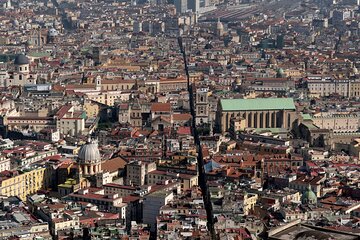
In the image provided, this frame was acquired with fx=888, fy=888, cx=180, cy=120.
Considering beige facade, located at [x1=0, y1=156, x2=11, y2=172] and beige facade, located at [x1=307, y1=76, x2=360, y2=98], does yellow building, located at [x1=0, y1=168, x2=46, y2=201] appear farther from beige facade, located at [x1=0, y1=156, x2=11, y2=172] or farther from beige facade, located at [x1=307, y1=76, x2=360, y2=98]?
beige facade, located at [x1=307, y1=76, x2=360, y2=98]

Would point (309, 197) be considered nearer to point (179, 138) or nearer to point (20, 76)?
point (179, 138)

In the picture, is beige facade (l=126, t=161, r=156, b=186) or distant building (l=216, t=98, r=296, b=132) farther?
distant building (l=216, t=98, r=296, b=132)

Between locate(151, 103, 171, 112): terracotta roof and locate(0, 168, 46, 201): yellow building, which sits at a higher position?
locate(151, 103, 171, 112): terracotta roof

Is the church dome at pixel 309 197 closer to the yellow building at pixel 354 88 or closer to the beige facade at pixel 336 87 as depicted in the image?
the beige facade at pixel 336 87

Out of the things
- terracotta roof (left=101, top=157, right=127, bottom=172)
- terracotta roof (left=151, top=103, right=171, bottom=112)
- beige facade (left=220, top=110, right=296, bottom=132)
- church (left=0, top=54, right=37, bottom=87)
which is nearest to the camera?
terracotta roof (left=101, top=157, right=127, bottom=172)

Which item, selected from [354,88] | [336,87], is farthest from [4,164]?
[354,88]

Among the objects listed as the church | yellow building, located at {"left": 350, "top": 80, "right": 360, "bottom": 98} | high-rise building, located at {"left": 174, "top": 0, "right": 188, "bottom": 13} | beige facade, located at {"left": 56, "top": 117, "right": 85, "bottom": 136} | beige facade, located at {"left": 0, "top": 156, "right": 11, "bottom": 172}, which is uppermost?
high-rise building, located at {"left": 174, "top": 0, "right": 188, "bottom": 13}

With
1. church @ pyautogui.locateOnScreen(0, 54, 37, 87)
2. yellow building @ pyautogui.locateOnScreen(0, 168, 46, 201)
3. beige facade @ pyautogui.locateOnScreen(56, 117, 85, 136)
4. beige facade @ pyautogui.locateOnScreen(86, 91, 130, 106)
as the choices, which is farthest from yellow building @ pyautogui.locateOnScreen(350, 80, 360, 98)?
yellow building @ pyautogui.locateOnScreen(0, 168, 46, 201)

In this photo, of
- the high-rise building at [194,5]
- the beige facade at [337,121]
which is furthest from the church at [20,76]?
the high-rise building at [194,5]
